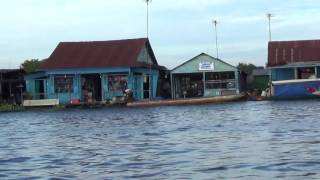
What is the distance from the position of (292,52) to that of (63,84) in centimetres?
1850

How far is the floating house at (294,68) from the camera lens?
143ft

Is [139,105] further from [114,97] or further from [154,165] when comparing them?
[154,165]

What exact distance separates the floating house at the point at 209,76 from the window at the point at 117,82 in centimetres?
431

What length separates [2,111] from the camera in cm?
4525

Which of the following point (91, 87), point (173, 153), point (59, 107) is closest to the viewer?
point (173, 153)

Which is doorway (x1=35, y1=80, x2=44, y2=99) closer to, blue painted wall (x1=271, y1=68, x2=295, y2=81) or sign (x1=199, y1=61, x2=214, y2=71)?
sign (x1=199, y1=61, x2=214, y2=71)

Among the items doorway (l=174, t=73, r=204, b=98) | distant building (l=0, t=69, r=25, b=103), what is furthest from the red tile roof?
doorway (l=174, t=73, r=204, b=98)

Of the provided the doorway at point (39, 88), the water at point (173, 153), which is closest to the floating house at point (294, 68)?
the doorway at point (39, 88)

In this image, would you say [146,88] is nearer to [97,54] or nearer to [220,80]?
[97,54]

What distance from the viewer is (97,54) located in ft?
165

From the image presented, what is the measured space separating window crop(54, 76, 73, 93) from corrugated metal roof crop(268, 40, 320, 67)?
15.9 metres

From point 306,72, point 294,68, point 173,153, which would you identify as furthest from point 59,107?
point 173,153

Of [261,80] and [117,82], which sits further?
[261,80]

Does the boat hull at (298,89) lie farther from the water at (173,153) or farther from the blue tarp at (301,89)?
the water at (173,153)
